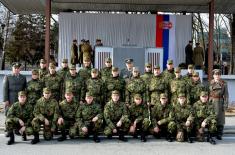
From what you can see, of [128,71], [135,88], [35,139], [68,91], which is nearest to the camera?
[35,139]

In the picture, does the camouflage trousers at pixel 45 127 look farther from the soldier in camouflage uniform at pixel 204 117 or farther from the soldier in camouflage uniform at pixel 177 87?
the soldier in camouflage uniform at pixel 204 117

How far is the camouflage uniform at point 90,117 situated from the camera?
36.7ft

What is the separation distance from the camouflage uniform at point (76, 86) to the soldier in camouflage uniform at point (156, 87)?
1.69m

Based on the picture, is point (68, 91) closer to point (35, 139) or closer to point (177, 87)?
point (35, 139)

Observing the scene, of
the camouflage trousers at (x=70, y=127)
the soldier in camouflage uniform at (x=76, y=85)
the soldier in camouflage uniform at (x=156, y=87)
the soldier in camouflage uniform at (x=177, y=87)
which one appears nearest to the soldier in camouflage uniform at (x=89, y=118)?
the camouflage trousers at (x=70, y=127)

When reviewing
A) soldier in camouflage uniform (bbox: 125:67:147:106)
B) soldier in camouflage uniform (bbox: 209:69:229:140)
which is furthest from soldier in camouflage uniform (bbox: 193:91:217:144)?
soldier in camouflage uniform (bbox: 125:67:147:106)

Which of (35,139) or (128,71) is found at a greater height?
(128,71)

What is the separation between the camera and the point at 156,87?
12.0 meters

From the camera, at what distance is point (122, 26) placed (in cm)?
2453

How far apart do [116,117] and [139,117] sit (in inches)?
21.9

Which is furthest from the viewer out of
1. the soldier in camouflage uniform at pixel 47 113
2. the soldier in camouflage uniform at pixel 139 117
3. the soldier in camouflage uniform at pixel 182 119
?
the soldier in camouflage uniform at pixel 139 117

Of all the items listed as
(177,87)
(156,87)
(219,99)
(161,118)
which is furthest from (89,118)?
(219,99)

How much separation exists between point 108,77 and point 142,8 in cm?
1280

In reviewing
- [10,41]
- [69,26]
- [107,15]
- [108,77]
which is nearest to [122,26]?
[107,15]
